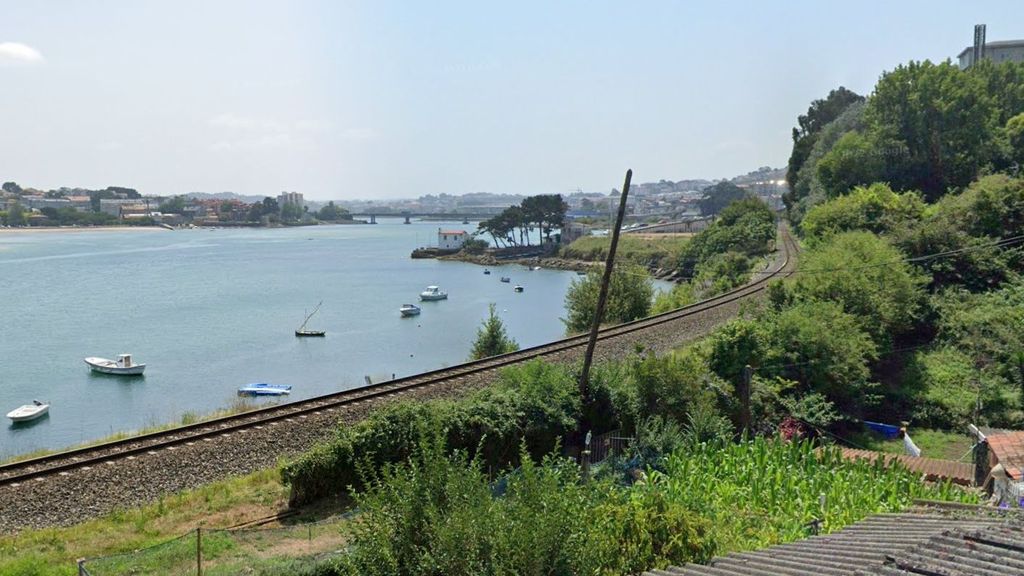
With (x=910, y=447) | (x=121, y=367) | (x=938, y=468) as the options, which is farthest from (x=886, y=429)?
(x=121, y=367)

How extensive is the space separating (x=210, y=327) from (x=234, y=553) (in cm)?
4009

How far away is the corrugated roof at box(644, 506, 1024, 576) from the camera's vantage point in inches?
183

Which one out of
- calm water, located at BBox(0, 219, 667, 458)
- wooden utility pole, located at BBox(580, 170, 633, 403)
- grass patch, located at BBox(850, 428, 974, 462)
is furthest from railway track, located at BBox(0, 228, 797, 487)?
calm water, located at BBox(0, 219, 667, 458)

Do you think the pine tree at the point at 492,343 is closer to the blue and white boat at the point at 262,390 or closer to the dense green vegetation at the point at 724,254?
the blue and white boat at the point at 262,390

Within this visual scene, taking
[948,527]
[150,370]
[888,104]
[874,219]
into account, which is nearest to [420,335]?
[150,370]

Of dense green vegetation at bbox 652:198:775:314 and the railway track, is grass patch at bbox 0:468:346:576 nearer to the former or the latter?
the railway track

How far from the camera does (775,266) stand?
43719 mm

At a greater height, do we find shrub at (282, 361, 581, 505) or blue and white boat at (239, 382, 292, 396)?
shrub at (282, 361, 581, 505)

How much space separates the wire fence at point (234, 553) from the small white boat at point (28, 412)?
19385mm

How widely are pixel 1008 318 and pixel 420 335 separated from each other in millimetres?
29840

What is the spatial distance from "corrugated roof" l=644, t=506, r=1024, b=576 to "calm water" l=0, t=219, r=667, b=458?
20937 mm

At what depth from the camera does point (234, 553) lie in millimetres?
9125

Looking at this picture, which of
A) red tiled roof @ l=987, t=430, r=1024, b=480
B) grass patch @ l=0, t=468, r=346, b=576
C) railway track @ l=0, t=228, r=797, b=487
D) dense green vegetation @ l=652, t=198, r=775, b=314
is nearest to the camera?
grass patch @ l=0, t=468, r=346, b=576

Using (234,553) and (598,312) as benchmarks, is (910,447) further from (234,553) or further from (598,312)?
(234,553)
